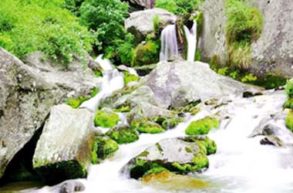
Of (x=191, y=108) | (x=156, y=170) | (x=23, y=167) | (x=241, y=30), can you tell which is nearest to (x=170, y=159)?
(x=156, y=170)

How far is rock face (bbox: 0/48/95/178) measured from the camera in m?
8.33

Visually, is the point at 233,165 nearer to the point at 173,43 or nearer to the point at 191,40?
the point at 173,43

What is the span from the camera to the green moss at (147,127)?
1161 centimetres

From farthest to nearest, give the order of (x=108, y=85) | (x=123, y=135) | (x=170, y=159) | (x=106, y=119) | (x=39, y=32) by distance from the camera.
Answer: (x=108, y=85) → (x=39, y=32) → (x=106, y=119) → (x=123, y=135) → (x=170, y=159)

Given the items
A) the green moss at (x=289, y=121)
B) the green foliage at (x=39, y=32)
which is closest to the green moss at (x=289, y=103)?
the green moss at (x=289, y=121)

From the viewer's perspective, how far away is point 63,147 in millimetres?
8461

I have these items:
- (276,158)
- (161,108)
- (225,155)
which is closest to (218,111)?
(161,108)

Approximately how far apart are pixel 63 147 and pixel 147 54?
1174 cm

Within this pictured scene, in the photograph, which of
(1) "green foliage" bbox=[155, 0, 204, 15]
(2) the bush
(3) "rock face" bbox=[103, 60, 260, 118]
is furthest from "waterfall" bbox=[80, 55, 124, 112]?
(1) "green foliage" bbox=[155, 0, 204, 15]

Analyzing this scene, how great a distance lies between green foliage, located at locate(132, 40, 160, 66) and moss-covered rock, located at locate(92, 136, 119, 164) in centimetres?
956

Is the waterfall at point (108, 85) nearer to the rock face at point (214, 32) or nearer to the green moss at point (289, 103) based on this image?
the rock face at point (214, 32)

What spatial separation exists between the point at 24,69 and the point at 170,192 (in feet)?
11.4

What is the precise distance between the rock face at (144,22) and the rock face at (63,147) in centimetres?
1194

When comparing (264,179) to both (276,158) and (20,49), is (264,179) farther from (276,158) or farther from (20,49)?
(20,49)
